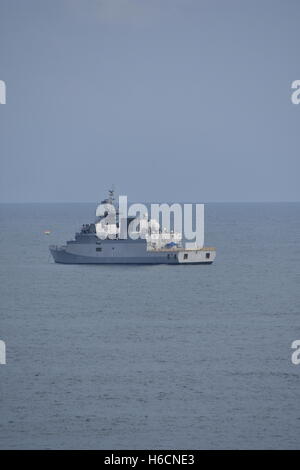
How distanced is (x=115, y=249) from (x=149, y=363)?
198 feet

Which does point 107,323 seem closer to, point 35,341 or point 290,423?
point 35,341

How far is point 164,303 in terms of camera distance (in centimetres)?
9406

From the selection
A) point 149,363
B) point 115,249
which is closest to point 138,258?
point 115,249

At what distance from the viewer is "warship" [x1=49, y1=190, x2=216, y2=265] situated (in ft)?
→ 405

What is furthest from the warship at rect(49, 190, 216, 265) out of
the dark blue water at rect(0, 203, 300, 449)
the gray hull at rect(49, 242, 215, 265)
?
the dark blue water at rect(0, 203, 300, 449)

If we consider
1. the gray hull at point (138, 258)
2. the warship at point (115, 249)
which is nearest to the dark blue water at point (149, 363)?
the warship at point (115, 249)

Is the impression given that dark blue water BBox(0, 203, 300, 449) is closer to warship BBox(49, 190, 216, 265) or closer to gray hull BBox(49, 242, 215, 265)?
warship BBox(49, 190, 216, 265)

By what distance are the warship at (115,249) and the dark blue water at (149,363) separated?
8.94 meters

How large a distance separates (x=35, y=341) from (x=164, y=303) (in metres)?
24.3

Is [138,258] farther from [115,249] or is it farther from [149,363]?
[149,363]

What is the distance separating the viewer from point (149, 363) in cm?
6431

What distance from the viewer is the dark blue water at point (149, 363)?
50031mm

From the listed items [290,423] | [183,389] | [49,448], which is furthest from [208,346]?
[49,448]

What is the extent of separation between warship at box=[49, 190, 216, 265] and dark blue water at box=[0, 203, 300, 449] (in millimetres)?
8936
